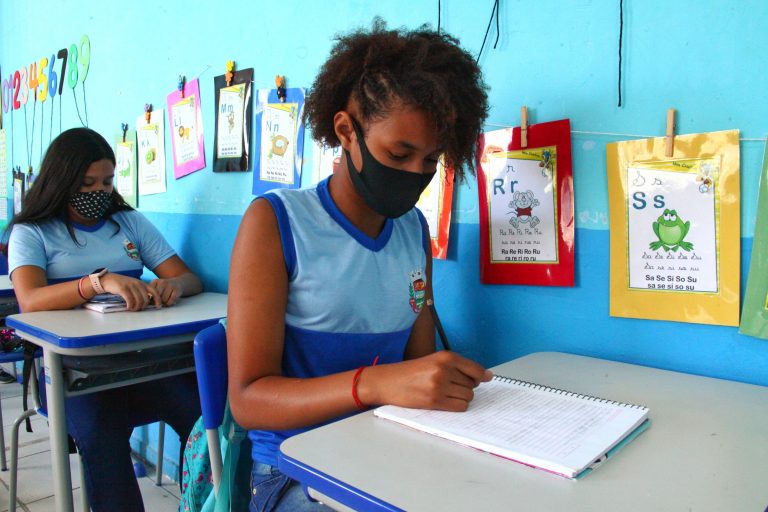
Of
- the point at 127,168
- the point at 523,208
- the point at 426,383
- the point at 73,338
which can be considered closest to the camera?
the point at 426,383

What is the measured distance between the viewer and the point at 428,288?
47.2 inches

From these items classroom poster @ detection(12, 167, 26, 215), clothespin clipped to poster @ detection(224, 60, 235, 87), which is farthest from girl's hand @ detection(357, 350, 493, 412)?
classroom poster @ detection(12, 167, 26, 215)

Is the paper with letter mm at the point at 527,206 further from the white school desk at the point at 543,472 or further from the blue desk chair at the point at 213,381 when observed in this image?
the blue desk chair at the point at 213,381

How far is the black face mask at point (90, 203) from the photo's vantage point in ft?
6.20

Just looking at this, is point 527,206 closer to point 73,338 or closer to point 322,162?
point 322,162

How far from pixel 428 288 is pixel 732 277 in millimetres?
550

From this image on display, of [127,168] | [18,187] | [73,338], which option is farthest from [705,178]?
[18,187]

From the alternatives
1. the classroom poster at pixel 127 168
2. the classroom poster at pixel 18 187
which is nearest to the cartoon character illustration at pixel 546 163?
the classroom poster at pixel 127 168

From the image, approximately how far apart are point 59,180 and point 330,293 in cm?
138

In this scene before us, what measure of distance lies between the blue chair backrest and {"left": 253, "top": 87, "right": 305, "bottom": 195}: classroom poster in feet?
2.46

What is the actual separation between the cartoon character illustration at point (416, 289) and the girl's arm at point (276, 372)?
25 cm

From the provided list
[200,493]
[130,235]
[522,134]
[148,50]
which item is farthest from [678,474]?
[148,50]

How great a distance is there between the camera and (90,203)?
1897 mm

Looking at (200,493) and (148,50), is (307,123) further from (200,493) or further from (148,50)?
(148,50)
